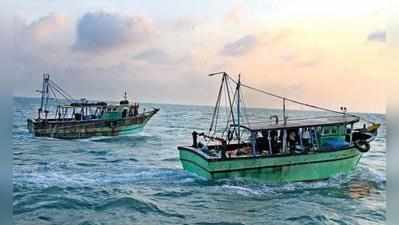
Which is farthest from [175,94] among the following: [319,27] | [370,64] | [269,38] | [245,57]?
[370,64]

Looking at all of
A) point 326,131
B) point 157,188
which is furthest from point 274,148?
point 157,188

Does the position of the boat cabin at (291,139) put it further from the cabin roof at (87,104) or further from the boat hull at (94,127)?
the cabin roof at (87,104)

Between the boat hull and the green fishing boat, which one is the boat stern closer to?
the green fishing boat

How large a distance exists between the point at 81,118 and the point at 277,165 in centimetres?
108

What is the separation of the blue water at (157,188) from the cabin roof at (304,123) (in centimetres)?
10

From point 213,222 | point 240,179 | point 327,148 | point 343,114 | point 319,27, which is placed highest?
point 319,27

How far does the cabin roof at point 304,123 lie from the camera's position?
93.0 inches

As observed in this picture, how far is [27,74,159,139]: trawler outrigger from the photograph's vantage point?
2215 mm

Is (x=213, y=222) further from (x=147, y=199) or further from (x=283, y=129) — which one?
(x=283, y=129)

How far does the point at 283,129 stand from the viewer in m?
2.44

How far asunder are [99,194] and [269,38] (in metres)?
1.13

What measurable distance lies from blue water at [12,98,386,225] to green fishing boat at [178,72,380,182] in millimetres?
48

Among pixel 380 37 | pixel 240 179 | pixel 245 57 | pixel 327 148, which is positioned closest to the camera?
pixel 380 37

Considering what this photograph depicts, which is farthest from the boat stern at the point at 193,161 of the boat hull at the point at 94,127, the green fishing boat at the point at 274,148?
the boat hull at the point at 94,127
